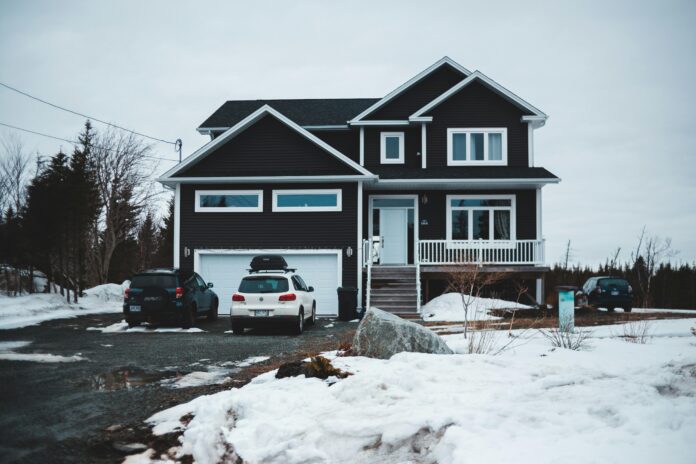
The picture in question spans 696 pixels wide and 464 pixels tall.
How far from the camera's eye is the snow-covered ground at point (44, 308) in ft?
52.5

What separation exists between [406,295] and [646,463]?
14.5 m

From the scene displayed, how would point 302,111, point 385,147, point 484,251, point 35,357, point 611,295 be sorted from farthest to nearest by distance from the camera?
point 302,111 → point 385,147 → point 611,295 → point 484,251 → point 35,357

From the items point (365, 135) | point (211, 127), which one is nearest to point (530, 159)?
point (365, 135)

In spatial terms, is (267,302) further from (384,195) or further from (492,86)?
(492,86)

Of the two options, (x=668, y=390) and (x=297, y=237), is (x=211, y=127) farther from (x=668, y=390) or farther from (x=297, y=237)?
(x=668, y=390)

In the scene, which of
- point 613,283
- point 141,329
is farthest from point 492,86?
point 141,329

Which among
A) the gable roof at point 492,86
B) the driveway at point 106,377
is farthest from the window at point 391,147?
the driveway at point 106,377

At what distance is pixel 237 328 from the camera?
1346 centimetres

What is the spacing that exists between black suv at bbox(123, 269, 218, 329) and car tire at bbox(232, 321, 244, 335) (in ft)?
6.67

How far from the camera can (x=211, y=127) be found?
23531 mm

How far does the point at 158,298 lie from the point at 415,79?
13.9m

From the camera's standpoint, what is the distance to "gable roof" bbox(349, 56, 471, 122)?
72.3 feet

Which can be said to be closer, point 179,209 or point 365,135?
point 179,209

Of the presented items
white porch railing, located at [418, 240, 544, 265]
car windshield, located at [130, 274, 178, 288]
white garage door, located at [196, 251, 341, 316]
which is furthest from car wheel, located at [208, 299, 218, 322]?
white porch railing, located at [418, 240, 544, 265]
